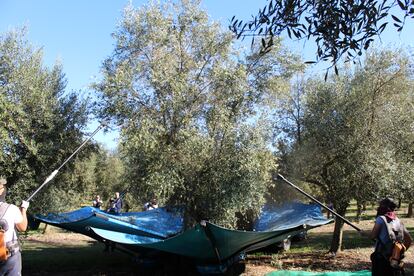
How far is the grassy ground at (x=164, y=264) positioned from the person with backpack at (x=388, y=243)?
4.05m

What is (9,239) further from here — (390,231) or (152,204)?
(152,204)

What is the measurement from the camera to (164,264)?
33.0 ft

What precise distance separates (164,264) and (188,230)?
3134 millimetres

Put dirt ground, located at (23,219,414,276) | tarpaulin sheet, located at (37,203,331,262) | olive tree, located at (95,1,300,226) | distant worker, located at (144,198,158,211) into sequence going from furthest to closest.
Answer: dirt ground, located at (23,219,414,276) < distant worker, located at (144,198,158,211) < olive tree, located at (95,1,300,226) < tarpaulin sheet, located at (37,203,331,262)

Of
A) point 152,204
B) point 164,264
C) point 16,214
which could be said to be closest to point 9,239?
point 16,214

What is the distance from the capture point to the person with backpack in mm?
5066

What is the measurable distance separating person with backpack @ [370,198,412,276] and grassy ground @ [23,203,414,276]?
4.05 m

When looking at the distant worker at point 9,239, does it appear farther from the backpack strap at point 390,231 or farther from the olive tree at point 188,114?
the backpack strap at point 390,231

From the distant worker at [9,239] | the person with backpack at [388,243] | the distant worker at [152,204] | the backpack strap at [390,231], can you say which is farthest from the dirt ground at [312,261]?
the distant worker at [9,239]

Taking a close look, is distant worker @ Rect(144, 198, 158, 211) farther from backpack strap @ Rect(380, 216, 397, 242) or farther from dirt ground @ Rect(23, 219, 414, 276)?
backpack strap @ Rect(380, 216, 397, 242)

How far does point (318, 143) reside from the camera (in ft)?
36.1

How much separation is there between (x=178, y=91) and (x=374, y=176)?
505cm

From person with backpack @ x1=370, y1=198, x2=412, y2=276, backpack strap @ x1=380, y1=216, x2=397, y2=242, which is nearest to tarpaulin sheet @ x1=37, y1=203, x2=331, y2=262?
person with backpack @ x1=370, y1=198, x2=412, y2=276

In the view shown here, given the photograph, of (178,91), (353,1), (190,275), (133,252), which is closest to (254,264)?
(190,275)
